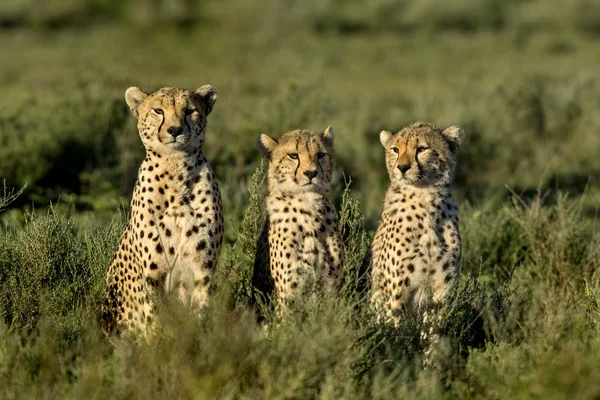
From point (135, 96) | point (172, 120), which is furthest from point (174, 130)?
point (135, 96)

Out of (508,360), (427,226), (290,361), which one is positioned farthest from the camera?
(427,226)

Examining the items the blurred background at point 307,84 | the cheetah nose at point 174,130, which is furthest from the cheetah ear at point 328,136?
the blurred background at point 307,84

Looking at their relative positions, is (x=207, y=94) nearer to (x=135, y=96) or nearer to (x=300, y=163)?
(x=135, y=96)

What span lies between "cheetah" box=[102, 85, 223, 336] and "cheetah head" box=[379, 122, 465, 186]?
803 millimetres

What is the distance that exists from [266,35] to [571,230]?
64.8ft

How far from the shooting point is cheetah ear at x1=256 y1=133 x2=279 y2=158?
4.76 metres

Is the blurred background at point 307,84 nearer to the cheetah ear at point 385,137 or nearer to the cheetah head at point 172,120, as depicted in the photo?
the cheetah head at point 172,120

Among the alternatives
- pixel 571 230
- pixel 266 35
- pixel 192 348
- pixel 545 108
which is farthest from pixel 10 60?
pixel 192 348

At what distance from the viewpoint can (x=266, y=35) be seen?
2509cm

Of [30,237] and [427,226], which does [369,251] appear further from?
[30,237]

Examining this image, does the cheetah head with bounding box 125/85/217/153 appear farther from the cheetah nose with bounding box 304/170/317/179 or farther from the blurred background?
the blurred background

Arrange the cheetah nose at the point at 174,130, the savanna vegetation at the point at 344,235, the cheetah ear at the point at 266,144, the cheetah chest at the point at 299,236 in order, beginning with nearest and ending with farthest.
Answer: the savanna vegetation at the point at 344,235
the cheetah nose at the point at 174,130
the cheetah chest at the point at 299,236
the cheetah ear at the point at 266,144

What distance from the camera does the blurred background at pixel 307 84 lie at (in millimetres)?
8125

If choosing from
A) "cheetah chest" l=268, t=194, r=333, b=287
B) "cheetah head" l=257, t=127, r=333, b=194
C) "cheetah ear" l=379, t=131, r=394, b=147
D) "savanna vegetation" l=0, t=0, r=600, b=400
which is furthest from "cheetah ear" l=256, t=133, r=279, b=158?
"cheetah ear" l=379, t=131, r=394, b=147
